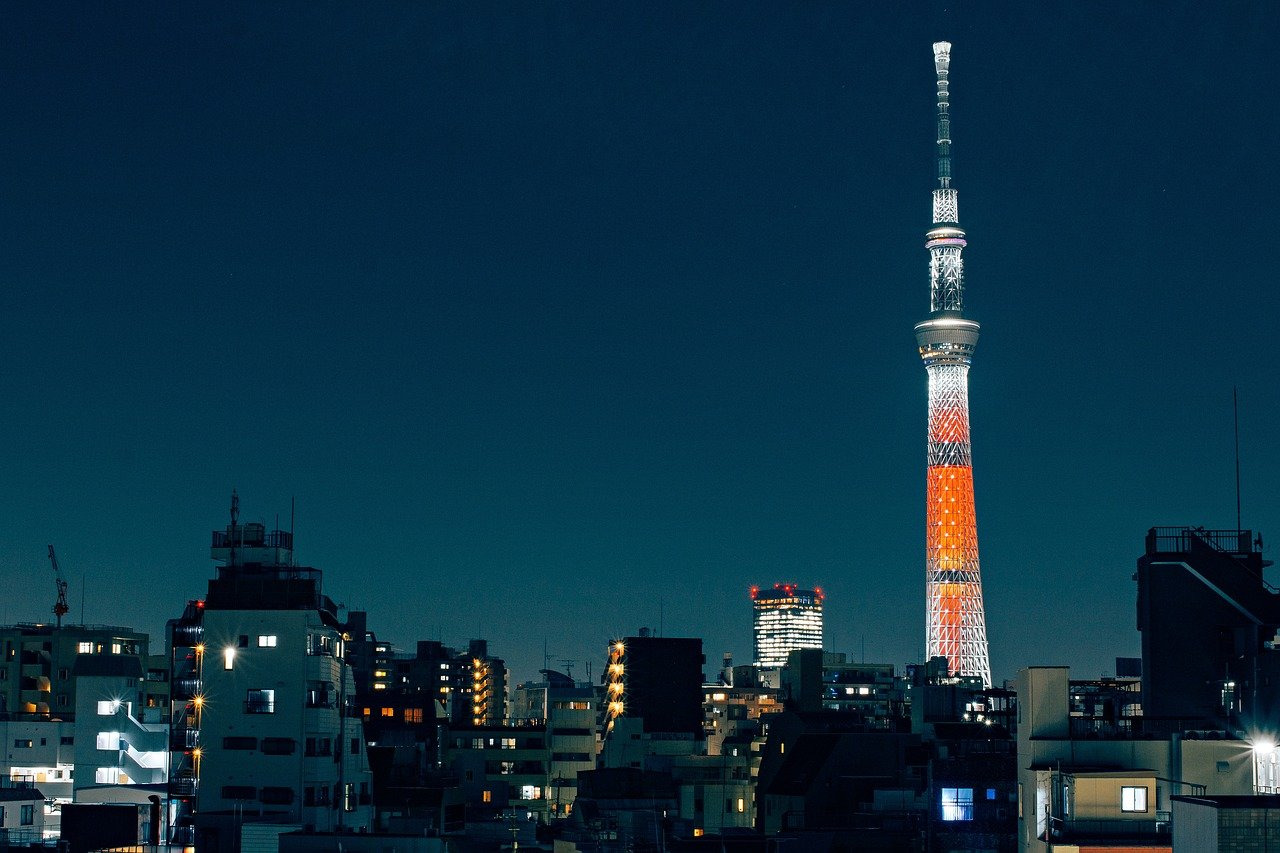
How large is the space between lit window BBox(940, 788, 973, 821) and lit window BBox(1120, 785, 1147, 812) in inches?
514

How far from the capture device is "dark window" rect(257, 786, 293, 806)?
160 feet

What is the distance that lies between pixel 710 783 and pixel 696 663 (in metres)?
30.6

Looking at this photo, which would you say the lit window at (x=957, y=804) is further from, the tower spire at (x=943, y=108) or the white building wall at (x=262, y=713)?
the tower spire at (x=943, y=108)

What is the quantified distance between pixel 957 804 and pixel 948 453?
108 m

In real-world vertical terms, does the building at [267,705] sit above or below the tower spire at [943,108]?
below

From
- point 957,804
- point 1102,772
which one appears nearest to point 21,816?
point 957,804

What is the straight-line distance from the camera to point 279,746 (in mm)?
49594

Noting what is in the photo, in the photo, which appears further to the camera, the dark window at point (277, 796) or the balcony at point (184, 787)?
the balcony at point (184, 787)

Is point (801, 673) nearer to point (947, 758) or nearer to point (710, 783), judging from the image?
point (710, 783)

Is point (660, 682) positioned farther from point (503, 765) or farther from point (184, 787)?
point (184, 787)

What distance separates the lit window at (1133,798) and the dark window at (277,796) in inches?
987

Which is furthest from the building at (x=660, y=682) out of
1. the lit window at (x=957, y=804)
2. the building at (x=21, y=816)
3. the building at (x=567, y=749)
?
the lit window at (x=957, y=804)

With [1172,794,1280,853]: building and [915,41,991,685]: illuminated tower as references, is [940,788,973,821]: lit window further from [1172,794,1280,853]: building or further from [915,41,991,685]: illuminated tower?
[915,41,991,685]: illuminated tower

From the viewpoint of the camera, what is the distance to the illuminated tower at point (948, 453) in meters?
A: 148
